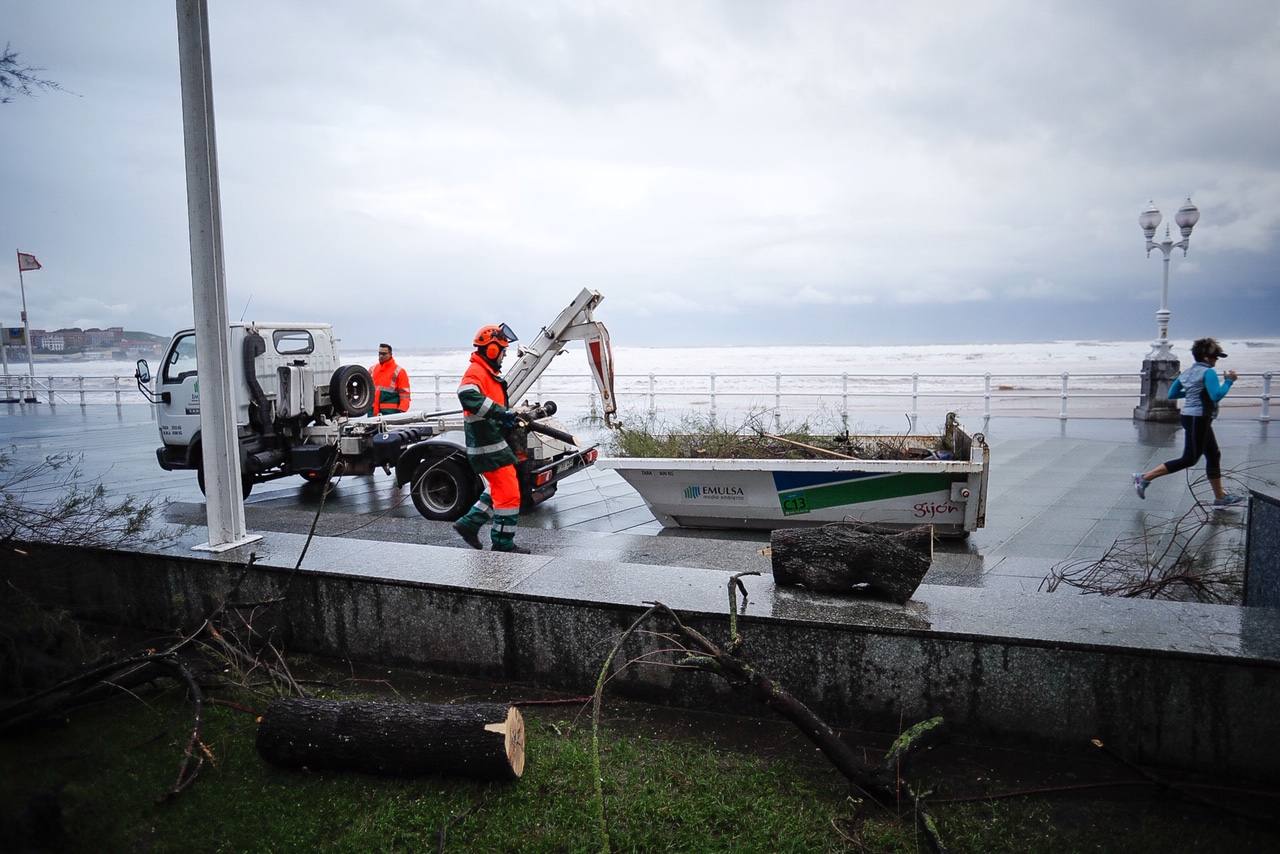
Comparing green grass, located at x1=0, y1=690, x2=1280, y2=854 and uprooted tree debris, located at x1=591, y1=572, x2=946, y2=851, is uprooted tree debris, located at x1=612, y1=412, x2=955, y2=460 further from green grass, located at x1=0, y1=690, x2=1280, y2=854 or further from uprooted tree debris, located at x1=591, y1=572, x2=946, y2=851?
green grass, located at x1=0, y1=690, x2=1280, y2=854

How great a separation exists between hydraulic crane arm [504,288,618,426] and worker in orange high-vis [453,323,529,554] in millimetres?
2169

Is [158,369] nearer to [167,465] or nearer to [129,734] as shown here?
[167,465]

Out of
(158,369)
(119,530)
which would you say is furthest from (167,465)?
(119,530)

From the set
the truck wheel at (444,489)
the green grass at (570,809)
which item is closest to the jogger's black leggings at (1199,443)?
the green grass at (570,809)

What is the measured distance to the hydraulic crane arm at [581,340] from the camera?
8.96 metres

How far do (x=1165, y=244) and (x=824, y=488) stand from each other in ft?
50.4

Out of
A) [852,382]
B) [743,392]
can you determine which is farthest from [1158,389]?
[852,382]

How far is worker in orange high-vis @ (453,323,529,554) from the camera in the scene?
21.7ft

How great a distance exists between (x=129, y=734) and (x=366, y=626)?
1106 millimetres

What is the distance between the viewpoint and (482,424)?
665cm

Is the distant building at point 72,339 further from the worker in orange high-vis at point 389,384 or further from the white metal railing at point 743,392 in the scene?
the white metal railing at point 743,392

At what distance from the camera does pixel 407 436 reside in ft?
32.3

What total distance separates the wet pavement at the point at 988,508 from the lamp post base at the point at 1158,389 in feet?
2.75

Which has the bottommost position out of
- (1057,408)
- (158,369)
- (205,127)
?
(1057,408)
